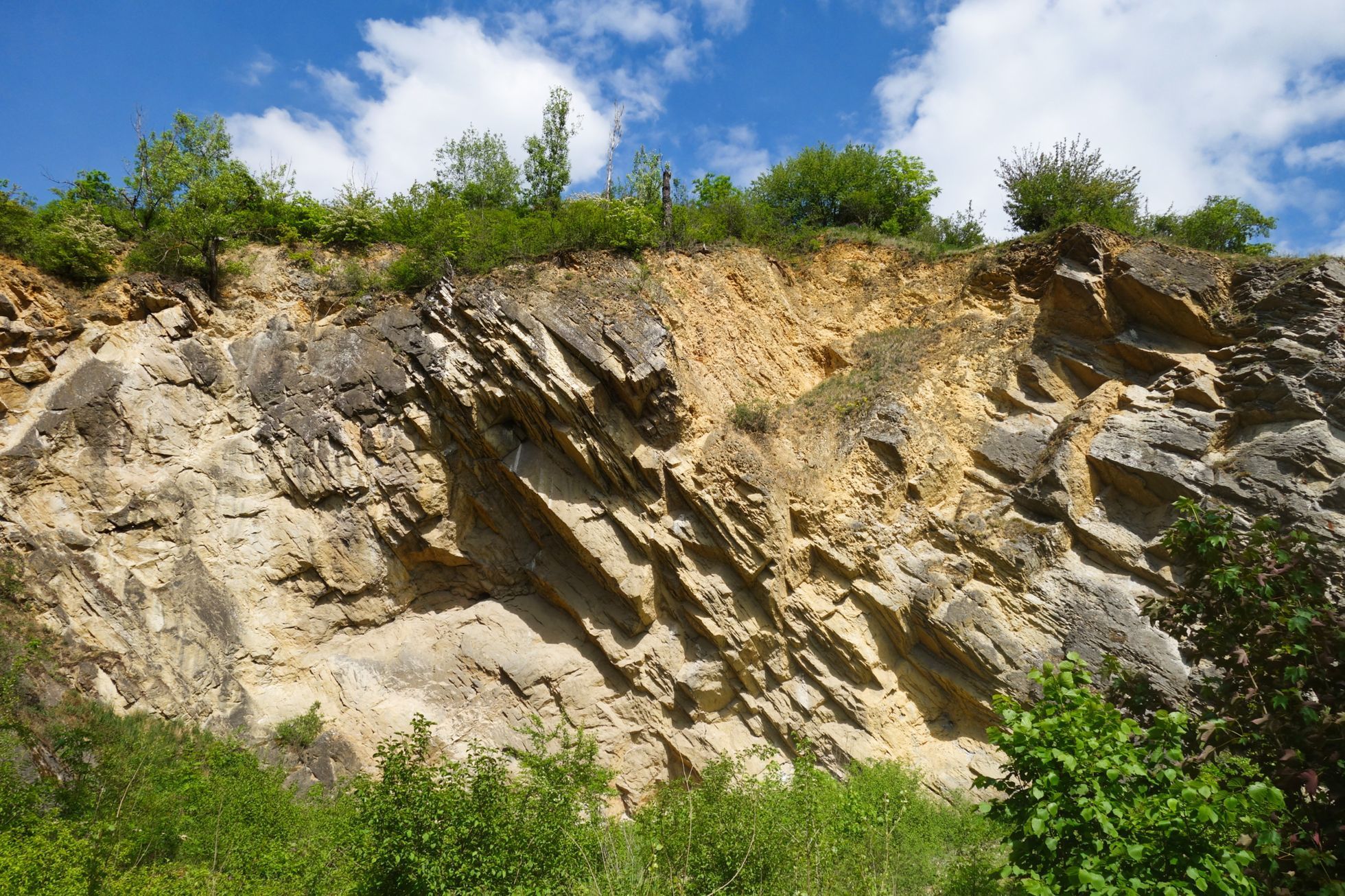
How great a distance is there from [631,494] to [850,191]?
1266 cm

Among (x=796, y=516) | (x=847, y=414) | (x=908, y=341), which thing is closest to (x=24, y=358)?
(x=796, y=516)

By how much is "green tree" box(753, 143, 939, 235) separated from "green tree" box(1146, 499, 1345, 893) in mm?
17559

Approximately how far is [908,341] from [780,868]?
43.0 ft

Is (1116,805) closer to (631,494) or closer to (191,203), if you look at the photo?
(631,494)

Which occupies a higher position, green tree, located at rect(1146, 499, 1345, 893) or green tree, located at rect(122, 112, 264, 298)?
green tree, located at rect(122, 112, 264, 298)

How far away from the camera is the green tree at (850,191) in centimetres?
2241

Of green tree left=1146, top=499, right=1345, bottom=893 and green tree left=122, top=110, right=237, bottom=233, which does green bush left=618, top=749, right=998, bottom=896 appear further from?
green tree left=122, top=110, right=237, bottom=233

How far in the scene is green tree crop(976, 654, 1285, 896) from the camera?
4531mm

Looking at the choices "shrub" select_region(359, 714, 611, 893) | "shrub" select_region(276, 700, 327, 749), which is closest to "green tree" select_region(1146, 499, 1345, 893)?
"shrub" select_region(359, 714, 611, 893)

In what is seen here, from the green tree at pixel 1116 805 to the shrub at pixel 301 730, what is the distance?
12.9 m

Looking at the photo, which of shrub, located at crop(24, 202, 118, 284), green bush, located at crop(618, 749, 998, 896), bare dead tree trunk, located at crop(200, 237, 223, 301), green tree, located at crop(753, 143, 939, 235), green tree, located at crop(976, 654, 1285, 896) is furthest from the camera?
green tree, located at crop(753, 143, 939, 235)

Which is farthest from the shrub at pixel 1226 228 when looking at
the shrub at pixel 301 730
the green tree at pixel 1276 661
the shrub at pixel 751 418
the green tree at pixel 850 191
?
the shrub at pixel 301 730

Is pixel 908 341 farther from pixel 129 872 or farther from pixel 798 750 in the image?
pixel 129 872

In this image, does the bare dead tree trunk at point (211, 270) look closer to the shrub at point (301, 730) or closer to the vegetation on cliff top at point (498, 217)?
the vegetation on cliff top at point (498, 217)
